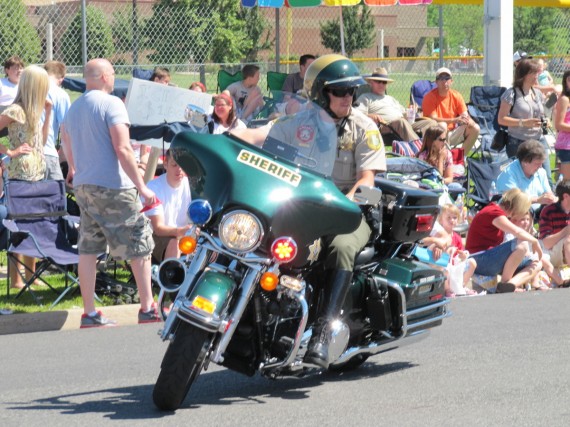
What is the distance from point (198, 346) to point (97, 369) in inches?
72.4

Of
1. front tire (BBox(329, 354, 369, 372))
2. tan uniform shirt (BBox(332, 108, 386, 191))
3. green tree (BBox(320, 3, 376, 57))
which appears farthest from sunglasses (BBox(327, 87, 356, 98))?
green tree (BBox(320, 3, 376, 57))

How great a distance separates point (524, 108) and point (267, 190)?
9.01 meters

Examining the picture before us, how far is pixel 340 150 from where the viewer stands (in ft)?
22.4

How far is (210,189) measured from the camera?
5.81 meters

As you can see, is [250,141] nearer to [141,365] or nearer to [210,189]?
[210,189]

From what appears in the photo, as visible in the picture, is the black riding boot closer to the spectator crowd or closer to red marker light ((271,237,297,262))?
red marker light ((271,237,297,262))

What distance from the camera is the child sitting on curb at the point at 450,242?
10.4 meters

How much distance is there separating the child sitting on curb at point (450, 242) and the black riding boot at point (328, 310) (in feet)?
13.4

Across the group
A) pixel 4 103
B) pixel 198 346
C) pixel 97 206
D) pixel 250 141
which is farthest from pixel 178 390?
pixel 4 103

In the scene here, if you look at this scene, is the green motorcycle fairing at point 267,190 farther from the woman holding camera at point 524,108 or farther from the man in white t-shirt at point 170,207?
the woman holding camera at point 524,108

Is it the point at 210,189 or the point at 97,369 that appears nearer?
→ the point at 210,189

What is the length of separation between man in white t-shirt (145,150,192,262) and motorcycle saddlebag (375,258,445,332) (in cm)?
330

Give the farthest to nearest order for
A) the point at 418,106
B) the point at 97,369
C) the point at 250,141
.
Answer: the point at 418,106 → the point at 97,369 → the point at 250,141

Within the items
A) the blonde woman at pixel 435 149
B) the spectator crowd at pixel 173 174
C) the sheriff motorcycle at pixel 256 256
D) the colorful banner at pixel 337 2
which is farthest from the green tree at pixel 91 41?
the sheriff motorcycle at pixel 256 256
